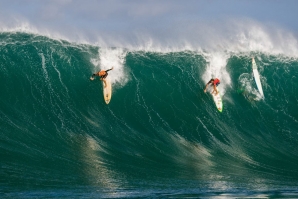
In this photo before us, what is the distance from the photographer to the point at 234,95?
16.0 metres

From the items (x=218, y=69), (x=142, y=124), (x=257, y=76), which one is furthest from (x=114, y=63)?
(x=257, y=76)

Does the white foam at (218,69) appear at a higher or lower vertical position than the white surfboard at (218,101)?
higher

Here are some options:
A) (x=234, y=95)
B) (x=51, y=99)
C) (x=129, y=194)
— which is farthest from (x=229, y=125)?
(x=129, y=194)

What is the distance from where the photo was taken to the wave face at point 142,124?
366 inches

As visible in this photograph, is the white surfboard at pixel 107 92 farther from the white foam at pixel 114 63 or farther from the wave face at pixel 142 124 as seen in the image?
the white foam at pixel 114 63

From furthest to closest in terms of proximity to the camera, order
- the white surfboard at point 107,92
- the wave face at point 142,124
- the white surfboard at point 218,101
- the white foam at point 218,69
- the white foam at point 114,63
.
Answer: the white foam at point 218,69 → the white foam at point 114,63 → the white surfboard at point 218,101 → the white surfboard at point 107,92 → the wave face at point 142,124

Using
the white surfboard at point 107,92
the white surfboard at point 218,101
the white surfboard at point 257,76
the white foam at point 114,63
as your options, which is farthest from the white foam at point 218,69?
the white surfboard at point 107,92

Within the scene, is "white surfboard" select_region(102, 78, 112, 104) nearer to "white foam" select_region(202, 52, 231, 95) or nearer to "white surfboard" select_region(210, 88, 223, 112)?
"white surfboard" select_region(210, 88, 223, 112)

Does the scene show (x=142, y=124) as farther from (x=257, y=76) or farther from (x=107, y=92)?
(x=257, y=76)

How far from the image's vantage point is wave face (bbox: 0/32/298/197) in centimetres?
929

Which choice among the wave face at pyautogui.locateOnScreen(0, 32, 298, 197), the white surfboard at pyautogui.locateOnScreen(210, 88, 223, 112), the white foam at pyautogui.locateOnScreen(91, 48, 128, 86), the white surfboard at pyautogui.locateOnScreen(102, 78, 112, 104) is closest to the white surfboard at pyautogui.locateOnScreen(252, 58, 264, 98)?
the wave face at pyautogui.locateOnScreen(0, 32, 298, 197)

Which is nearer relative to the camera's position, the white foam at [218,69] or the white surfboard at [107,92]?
the white surfboard at [107,92]

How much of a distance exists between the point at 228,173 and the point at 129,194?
3079 mm

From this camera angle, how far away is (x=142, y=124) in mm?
13367
